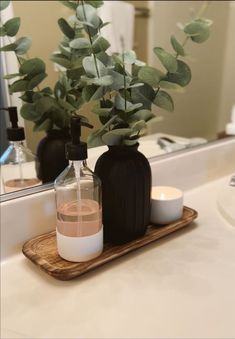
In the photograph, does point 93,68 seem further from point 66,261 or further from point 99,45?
point 66,261

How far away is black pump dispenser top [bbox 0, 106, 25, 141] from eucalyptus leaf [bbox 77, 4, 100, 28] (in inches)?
9.4

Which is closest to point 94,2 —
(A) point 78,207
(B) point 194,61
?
(A) point 78,207

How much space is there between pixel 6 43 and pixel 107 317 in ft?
1.81

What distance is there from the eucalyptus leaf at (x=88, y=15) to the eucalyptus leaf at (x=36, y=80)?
0.50 feet

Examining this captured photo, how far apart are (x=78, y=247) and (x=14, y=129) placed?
0.30 meters

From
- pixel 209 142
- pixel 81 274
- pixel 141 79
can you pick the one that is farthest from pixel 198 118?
pixel 81 274

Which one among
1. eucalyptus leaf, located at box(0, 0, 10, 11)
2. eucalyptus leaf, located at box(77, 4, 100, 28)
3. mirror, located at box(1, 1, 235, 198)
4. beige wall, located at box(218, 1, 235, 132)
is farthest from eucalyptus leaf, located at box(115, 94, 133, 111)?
beige wall, located at box(218, 1, 235, 132)

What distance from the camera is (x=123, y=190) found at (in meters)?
0.58

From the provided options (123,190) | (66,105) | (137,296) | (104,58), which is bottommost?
(137,296)

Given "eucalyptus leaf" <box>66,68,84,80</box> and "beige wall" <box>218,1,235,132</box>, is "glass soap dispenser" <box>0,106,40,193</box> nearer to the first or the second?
"eucalyptus leaf" <box>66,68,84,80</box>

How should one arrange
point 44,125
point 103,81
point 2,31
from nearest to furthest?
point 103,81 < point 2,31 < point 44,125

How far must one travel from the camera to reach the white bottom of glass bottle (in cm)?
55

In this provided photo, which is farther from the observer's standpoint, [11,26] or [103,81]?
[11,26]

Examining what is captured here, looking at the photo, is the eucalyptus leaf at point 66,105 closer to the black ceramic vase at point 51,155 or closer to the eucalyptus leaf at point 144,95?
the black ceramic vase at point 51,155
